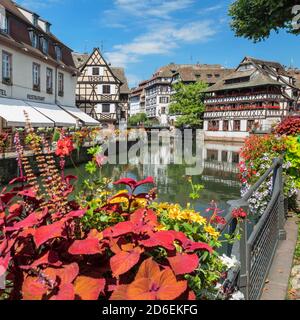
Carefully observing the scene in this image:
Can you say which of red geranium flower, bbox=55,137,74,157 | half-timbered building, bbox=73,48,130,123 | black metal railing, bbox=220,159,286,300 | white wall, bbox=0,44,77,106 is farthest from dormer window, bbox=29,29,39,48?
red geranium flower, bbox=55,137,74,157

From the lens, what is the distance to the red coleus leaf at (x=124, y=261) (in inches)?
48.8

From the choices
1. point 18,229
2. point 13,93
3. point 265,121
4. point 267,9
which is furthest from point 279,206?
point 265,121

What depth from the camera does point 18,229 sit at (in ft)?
4.44

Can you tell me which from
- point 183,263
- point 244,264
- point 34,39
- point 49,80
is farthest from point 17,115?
point 183,263

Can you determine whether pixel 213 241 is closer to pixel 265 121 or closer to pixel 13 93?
pixel 13 93

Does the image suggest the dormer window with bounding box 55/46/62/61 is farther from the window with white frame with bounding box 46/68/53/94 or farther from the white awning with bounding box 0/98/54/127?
the white awning with bounding box 0/98/54/127

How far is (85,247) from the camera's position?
1296 millimetres

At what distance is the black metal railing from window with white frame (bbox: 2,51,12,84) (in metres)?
19.6

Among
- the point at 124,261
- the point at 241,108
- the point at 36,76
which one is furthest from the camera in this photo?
the point at 241,108

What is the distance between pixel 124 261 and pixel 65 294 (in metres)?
0.23

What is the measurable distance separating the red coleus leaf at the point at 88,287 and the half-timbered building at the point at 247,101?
1793 inches

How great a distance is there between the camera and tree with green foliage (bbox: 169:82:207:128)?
59.3 m

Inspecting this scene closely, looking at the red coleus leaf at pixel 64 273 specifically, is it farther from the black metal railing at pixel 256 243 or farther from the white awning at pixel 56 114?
the white awning at pixel 56 114

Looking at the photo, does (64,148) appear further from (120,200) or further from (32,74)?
(32,74)
